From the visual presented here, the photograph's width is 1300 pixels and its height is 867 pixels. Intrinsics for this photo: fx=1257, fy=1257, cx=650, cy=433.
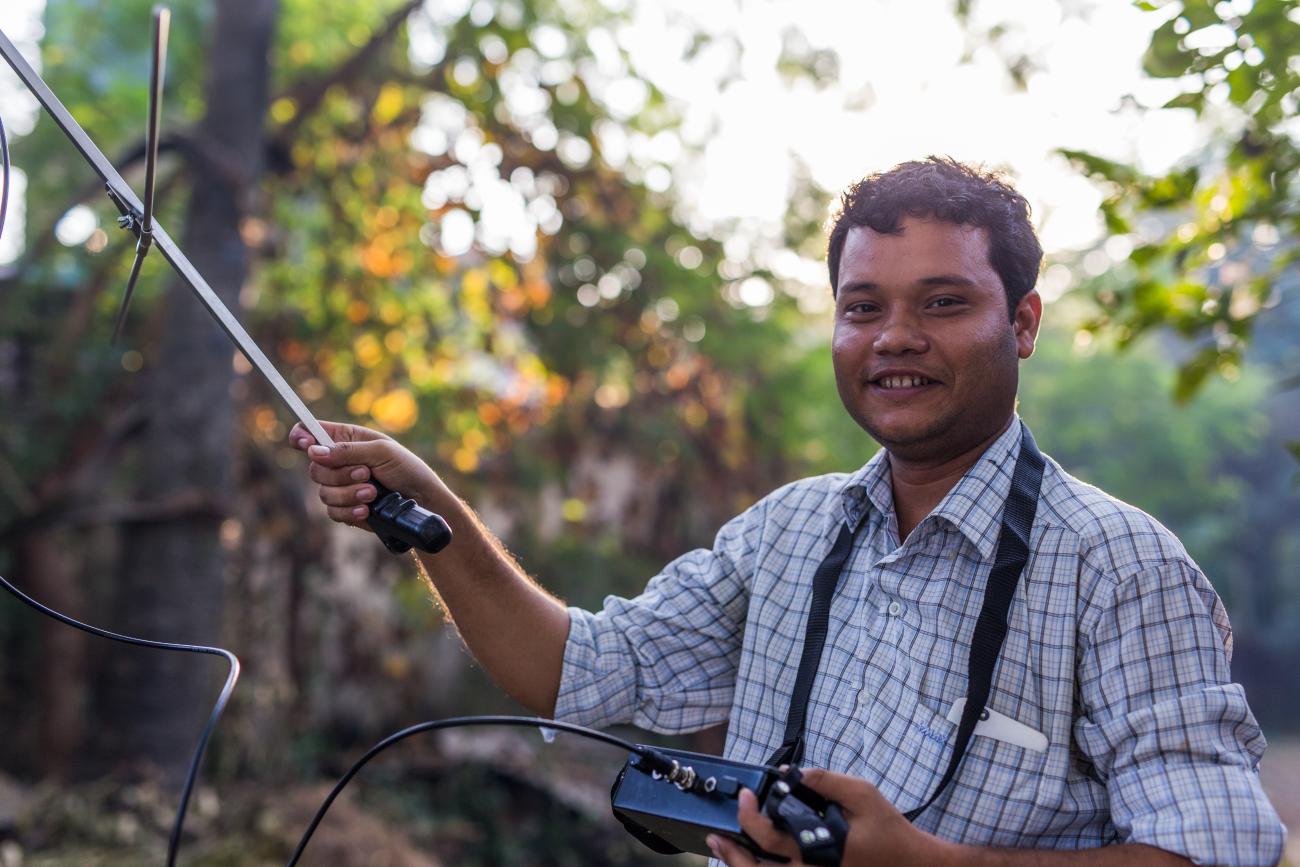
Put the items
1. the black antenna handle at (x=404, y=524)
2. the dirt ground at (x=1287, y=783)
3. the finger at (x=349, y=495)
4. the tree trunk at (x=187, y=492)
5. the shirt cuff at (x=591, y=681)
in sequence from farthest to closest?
the dirt ground at (x=1287, y=783) → the tree trunk at (x=187, y=492) → the shirt cuff at (x=591, y=681) → the finger at (x=349, y=495) → the black antenna handle at (x=404, y=524)

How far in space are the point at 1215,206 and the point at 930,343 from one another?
1452 millimetres

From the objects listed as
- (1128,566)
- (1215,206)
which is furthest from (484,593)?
(1215,206)

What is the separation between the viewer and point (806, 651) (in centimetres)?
202

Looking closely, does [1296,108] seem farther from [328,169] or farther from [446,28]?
[328,169]

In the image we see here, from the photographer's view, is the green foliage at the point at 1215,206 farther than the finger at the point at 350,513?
Yes

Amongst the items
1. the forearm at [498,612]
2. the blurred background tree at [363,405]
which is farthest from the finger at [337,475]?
the blurred background tree at [363,405]

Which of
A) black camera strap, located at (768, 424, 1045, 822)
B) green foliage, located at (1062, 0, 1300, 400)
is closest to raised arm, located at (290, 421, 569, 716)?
black camera strap, located at (768, 424, 1045, 822)

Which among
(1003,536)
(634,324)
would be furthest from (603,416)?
(1003,536)

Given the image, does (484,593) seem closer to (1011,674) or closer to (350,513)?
(350,513)

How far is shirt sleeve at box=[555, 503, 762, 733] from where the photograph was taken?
2.23 metres

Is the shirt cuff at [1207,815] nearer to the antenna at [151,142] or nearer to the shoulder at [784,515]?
the shoulder at [784,515]

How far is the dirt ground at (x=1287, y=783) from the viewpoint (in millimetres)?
13047

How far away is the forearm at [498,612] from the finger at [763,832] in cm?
69

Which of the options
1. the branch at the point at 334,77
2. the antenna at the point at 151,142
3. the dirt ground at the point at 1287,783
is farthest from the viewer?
the dirt ground at the point at 1287,783
